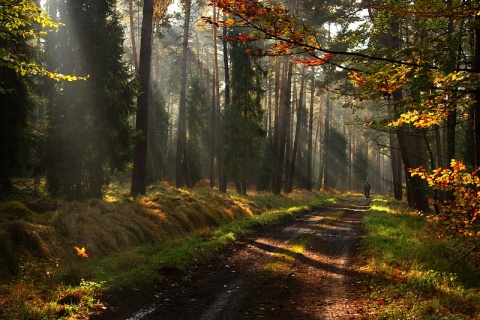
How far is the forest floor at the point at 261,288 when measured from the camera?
663 centimetres

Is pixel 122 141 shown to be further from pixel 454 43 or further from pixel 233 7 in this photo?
pixel 454 43

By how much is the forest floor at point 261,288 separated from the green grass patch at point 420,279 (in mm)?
435

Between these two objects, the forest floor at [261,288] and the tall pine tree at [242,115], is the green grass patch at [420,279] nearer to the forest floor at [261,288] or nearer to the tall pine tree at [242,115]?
the forest floor at [261,288]

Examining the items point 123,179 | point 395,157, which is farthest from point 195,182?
point 395,157

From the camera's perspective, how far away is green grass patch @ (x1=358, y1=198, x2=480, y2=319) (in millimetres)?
6211

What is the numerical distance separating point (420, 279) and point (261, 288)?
326cm

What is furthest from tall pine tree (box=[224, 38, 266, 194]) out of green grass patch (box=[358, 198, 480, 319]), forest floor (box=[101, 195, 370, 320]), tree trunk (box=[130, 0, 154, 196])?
green grass patch (box=[358, 198, 480, 319])

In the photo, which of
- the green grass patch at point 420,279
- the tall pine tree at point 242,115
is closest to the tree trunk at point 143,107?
the green grass patch at point 420,279

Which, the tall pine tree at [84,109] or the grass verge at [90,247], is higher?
the tall pine tree at [84,109]

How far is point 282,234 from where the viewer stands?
1471cm

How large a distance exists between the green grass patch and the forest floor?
1.43ft

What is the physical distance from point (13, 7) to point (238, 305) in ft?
25.7

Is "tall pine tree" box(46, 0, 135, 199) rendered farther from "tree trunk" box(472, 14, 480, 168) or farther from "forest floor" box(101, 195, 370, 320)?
"tree trunk" box(472, 14, 480, 168)

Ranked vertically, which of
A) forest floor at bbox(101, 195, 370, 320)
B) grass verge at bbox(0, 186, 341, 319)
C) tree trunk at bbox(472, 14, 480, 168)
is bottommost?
forest floor at bbox(101, 195, 370, 320)
